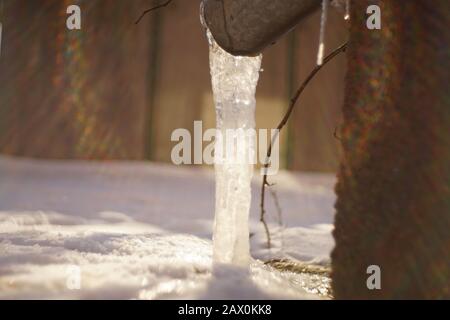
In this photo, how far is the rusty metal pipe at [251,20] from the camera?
1331mm

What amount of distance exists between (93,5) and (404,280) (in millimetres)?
5589

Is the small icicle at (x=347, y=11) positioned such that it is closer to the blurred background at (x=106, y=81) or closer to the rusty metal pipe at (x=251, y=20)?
the rusty metal pipe at (x=251, y=20)

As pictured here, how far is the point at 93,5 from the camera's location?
5.91 meters

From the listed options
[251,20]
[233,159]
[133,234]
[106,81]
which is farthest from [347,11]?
[106,81]

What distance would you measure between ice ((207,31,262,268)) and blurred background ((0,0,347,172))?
14.7 ft

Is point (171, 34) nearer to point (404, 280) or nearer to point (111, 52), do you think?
point (111, 52)

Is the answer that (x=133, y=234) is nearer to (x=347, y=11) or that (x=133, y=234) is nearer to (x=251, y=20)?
(x=251, y=20)

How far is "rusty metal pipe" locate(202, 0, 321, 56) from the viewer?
4.37 ft

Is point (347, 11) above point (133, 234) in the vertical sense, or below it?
above

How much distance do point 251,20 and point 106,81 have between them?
491 cm

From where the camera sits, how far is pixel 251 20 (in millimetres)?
1365

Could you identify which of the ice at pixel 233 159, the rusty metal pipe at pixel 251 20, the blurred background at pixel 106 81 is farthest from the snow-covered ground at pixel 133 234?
the rusty metal pipe at pixel 251 20

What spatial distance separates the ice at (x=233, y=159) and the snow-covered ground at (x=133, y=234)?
0.09 meters
